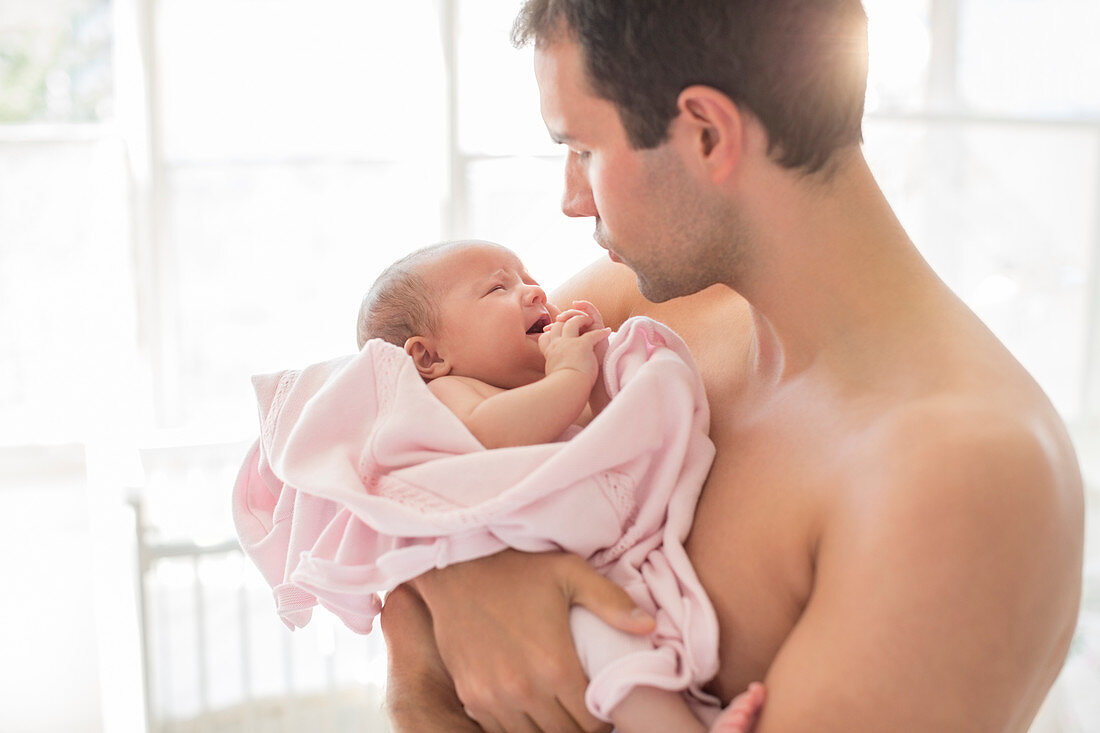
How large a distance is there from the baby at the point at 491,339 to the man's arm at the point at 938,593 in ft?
1.13

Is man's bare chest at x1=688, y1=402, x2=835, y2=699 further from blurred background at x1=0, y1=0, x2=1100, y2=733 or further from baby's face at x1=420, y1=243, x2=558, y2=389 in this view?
blurred background at x1=0, y1=0, x2=1100, y2=733

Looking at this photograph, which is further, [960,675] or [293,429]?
[293,429]

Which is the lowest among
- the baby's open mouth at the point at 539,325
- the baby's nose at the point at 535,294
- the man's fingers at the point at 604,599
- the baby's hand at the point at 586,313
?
the man's fingers at the point at 604,599

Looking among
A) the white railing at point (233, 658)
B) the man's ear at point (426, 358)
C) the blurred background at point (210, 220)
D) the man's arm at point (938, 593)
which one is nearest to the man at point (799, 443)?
the man's arm at point (938, 593)

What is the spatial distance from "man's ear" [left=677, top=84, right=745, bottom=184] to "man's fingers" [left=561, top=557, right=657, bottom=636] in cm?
42

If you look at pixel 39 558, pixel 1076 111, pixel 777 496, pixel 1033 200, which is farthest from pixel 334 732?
pixel 1076 111

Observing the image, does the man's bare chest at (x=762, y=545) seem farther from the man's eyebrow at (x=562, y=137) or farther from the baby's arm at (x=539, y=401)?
the man's eyebrow at (x=562, y=137)

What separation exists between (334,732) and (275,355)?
4.12 feet

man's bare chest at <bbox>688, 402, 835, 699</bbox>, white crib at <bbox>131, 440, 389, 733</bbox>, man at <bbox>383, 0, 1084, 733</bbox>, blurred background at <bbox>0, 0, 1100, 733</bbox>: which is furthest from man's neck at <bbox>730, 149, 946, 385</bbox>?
blurred background at <bbox>0, 0, 1100, 733</bbox>

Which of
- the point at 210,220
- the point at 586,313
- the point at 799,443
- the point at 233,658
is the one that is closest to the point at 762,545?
the point at 799,443

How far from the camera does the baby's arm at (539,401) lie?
3.49 feet

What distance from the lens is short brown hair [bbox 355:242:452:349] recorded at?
4.01 ft

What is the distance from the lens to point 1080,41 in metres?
3.55

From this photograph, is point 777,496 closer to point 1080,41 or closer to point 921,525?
point 921,525
